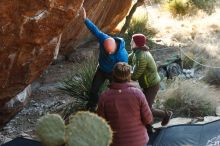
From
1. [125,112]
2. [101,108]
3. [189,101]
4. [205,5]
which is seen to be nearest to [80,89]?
[189,101]

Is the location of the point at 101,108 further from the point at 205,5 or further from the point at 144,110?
the point at 205,5

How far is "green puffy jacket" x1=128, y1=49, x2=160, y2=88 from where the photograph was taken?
23.2 ft

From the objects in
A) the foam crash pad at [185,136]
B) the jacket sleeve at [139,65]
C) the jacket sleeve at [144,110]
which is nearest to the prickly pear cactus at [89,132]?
the jacket sleeve at [144,110]

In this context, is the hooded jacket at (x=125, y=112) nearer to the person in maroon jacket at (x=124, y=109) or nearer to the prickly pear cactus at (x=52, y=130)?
the person in maroon jacket at (x=124, y=109)

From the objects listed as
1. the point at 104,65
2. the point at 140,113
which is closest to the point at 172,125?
the point at 104,65

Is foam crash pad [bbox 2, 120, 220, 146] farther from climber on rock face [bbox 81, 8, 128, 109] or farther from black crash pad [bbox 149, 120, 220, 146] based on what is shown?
climber on rock face [bbox 81, 8, 128, 109]

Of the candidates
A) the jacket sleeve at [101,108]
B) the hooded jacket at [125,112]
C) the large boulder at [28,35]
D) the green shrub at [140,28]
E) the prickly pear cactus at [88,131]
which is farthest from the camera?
the green shrub at [140,28]

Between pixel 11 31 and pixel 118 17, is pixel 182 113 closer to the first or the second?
pixel 11 31

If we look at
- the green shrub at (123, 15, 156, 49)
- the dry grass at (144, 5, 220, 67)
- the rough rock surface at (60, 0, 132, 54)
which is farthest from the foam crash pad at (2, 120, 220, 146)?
the green shrub at (123, 15, 156, 49)

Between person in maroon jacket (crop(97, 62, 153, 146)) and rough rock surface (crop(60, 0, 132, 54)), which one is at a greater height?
person in maroon jacket (crop(97, 62, 153, 146))

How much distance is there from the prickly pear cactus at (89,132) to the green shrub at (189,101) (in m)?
3.86

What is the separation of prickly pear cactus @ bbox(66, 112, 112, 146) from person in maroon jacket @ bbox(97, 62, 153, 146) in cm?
42

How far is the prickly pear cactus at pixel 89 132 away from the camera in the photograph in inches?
209

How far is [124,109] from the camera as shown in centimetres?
567
